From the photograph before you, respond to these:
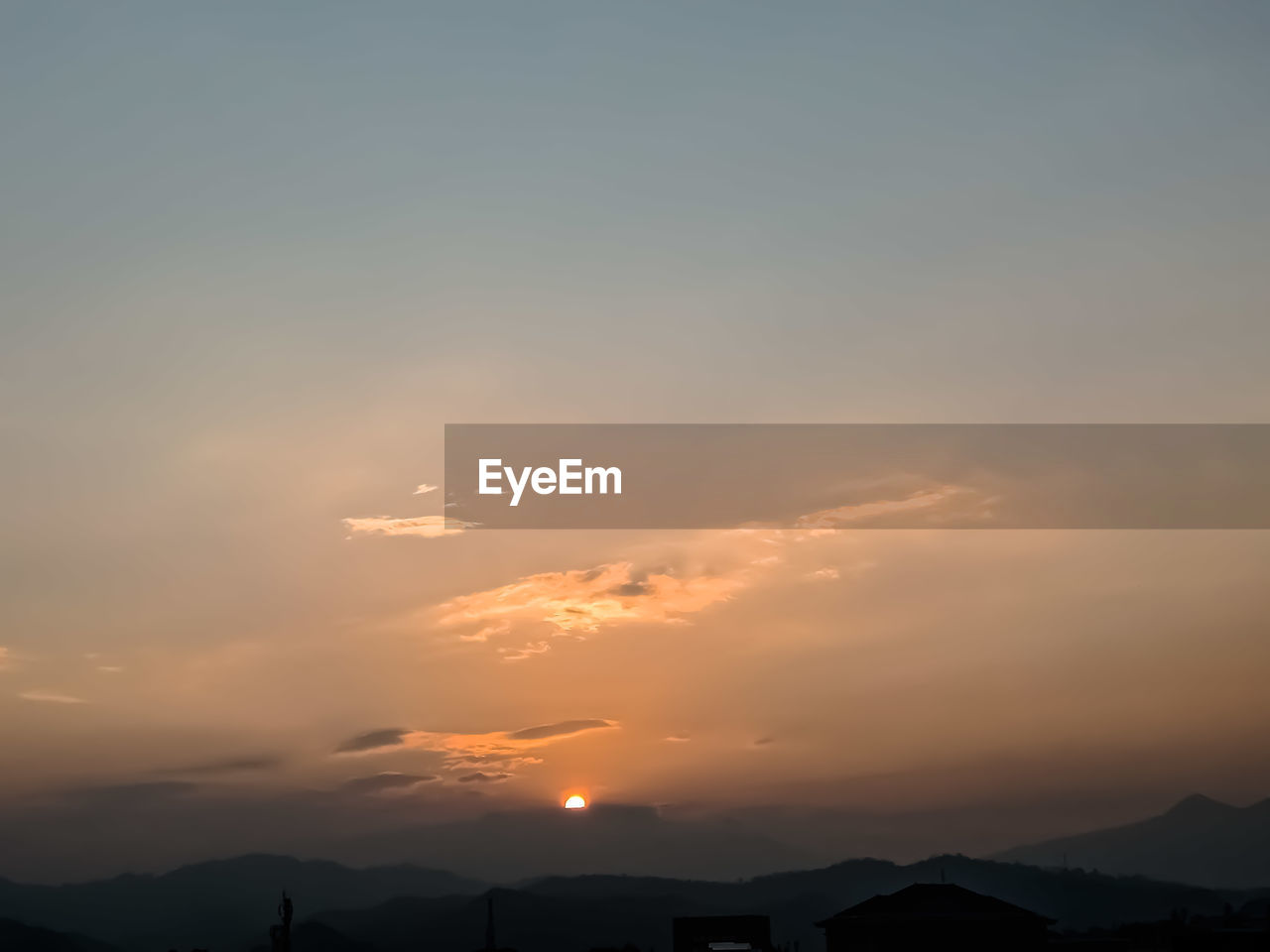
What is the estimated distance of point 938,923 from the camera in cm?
6131

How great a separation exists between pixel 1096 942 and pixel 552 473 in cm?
4957

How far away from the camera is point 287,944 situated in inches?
2238

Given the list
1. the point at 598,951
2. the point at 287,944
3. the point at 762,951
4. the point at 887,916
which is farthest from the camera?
the point at 598,951

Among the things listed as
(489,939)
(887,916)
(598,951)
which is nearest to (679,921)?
(887,916)

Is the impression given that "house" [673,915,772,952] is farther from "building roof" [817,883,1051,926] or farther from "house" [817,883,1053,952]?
"house" [817,883,1053,952]

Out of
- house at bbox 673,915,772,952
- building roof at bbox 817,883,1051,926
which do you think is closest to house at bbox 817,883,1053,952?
building roof at bbox 817,883,1051,926

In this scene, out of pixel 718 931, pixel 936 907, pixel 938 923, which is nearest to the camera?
pixel 938 923

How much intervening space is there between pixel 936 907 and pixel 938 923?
984 mm

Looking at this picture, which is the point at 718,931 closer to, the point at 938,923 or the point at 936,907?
the point at 936,907

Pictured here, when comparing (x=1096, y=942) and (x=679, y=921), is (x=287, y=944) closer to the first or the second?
(x=679, y=921)

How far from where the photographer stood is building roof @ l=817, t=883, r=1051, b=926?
6134cm

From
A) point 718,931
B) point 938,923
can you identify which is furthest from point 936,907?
point 718,931

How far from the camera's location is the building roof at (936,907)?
61.3m

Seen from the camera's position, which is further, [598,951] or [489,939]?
[489,939]
